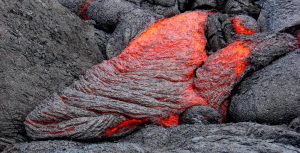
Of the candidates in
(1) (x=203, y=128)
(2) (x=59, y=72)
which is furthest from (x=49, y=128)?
(1) (x=203, y=128)

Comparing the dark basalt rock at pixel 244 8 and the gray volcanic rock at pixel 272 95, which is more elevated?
the dark basalt rock at pixel 244 8

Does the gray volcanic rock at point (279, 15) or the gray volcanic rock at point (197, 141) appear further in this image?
the gray volcanic rock at point (279, 15)

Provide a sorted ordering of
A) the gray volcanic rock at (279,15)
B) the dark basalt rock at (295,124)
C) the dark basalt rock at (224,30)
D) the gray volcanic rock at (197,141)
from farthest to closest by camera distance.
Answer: the dark basalt rock at (224,30) < the gray volcanic rock at (279,15) < the dark basalt rock at (295,124) < the gray volcanic rock at (197,141)

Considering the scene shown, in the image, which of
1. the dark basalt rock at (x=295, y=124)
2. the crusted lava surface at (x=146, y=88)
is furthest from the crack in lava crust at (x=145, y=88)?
the dark basalt rock at (x=295, y=124)

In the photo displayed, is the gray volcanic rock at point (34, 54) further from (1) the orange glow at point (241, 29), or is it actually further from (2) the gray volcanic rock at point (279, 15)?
(2) the gray volcanic rock at point (279, 15)

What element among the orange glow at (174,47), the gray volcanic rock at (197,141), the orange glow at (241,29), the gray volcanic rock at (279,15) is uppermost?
the gray volcanic rock at (279,15)

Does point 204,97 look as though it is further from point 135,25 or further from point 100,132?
point 135,25

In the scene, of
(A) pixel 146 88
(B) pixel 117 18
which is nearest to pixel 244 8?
(B) pixel 117 18

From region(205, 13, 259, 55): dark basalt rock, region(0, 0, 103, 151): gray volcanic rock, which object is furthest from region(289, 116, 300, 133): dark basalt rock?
region(0, 0, 103, 151): gray volcanic rock
